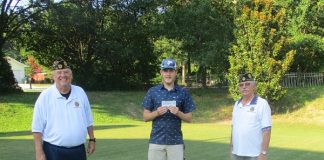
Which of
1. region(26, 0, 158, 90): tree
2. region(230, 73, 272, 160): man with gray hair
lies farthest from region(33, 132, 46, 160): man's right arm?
region(26, 0, 158, 90): tree

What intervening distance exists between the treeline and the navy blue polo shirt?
2420 centimetres

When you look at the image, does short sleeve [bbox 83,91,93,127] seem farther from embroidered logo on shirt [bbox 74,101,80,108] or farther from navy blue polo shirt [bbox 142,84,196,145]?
navy blue polo shirt [bbox 142,84,196,145]

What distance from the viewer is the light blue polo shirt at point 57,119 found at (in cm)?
552

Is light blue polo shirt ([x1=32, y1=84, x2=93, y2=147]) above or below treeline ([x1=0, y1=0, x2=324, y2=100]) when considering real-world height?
below

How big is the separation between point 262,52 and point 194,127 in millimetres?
7207

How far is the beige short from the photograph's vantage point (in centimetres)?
609

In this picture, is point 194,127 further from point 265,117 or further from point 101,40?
point 265,117

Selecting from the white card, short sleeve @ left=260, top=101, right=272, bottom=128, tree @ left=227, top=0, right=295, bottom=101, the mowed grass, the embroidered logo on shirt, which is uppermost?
tree @ left=227, top=0, right=295, bottom=101

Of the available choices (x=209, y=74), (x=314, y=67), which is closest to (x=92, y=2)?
(x=209, y=74)

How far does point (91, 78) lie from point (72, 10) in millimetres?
6078

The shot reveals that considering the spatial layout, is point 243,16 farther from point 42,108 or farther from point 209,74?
point 42,108

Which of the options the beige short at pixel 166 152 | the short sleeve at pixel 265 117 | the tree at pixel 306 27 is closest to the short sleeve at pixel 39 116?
the beige short at pixel 166 152

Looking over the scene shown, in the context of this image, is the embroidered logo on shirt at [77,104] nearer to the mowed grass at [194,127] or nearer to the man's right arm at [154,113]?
the man's right arm at [154,113]

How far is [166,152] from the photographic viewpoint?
613 cm
